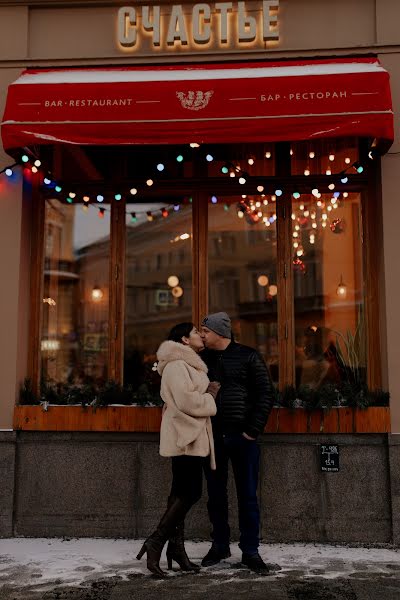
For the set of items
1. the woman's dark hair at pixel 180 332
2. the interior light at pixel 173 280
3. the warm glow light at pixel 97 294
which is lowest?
the woman's dark hair at pixel 180 332

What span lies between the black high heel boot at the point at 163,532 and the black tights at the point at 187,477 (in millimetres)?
61

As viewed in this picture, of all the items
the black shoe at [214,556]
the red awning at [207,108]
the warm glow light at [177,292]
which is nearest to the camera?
the black shoe at [214,556]

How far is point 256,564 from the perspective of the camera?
530 centimetres

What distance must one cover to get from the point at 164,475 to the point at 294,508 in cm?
130

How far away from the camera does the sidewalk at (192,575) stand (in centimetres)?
485

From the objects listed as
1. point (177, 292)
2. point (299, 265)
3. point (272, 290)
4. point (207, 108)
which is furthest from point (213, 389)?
point (177, 292)

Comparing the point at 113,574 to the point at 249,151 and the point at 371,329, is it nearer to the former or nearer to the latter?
the point at 371,329

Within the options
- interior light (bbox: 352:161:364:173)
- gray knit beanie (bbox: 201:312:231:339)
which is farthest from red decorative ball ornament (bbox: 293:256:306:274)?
gray knit beanie (bbox: 201:312:231:339)

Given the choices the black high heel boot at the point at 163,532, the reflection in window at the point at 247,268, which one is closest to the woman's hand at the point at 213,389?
the black high heel boot at the point at 163,532

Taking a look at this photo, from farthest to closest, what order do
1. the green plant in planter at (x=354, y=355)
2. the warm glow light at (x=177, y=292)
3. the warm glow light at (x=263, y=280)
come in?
the warm glow light at (x=177, y=292) < the warm glow light at (x=263, y=280) < the green plant in planter at (x=354, y=355)

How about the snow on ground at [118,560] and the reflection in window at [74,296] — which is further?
the reflection in window at [74,296]

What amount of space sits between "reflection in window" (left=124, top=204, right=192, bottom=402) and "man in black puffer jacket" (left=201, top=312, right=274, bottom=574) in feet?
4.11

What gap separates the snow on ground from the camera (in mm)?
5281

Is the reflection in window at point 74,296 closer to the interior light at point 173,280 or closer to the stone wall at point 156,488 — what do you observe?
the stone wall at point 156,488
